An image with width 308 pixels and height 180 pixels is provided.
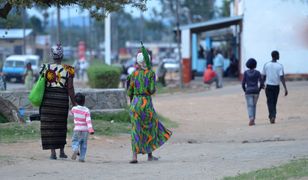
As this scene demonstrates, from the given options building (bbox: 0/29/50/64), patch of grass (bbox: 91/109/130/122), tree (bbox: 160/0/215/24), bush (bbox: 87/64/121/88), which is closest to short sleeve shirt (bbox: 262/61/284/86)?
patch of grass (bbox: 91/109/130/122)

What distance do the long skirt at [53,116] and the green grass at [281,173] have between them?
314 centimetres

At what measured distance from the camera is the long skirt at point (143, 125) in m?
11.2

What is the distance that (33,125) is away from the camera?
1511 centimetres

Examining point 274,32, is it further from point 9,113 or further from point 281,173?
point 281,173

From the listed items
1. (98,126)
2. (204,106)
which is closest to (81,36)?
(204,106)

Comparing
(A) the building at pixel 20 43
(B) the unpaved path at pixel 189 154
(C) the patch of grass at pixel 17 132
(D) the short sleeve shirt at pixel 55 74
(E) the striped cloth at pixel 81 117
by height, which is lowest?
(B) the unpaved path at pixel 189 154

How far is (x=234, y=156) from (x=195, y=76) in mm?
29813

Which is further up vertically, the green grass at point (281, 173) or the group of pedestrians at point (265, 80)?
the group of pedestrians at point (265, 80)

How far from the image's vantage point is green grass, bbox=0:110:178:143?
1408 centimetres

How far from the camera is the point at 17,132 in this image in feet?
47.2

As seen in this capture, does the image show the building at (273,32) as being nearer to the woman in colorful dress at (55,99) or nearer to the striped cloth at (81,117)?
the striped cloth at (81,117)

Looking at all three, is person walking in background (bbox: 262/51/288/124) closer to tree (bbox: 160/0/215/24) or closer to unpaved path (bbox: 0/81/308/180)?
unpaved path (bbox: 0/81/308/180)

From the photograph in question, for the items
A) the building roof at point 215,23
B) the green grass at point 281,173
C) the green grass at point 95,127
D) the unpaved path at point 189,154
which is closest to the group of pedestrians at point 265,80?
the unpaved path at point 189,154

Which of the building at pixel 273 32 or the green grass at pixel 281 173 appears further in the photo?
the building at pixel 273 32
